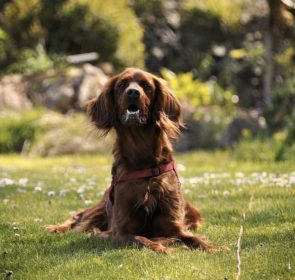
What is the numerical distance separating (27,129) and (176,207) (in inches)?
400

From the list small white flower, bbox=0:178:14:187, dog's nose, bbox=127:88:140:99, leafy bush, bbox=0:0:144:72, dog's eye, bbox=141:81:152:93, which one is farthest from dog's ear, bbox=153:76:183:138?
leafy bush, bbox=0:0:144:72

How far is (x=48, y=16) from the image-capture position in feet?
60.4

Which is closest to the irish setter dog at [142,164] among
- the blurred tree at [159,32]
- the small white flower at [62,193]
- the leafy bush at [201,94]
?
the small white flower at [62,193]

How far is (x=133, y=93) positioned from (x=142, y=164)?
63 cm

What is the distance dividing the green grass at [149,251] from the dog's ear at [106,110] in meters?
0.98

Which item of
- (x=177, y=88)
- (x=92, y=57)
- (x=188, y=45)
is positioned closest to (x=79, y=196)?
(x=177, y=88)

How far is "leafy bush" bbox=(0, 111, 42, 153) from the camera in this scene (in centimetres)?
A: 1531

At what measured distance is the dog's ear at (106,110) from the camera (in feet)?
19.6

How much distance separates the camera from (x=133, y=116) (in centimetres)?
564

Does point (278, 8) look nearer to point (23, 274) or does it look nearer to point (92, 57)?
point (92, 57)

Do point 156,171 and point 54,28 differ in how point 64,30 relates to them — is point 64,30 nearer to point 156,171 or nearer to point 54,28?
point 54,28

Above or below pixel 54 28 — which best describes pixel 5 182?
below

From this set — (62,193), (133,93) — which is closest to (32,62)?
(62,193)

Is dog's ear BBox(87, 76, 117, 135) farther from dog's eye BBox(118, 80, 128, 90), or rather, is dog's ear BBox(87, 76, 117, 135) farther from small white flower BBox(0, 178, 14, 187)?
small white flower BBox(0, 178, 14, 187)
